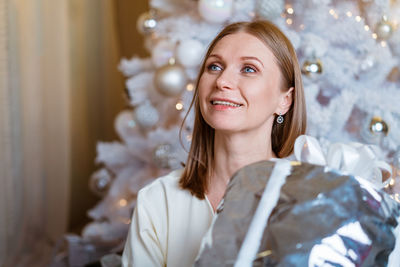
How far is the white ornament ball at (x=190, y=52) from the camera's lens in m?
1.64

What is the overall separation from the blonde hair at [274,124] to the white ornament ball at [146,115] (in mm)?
650

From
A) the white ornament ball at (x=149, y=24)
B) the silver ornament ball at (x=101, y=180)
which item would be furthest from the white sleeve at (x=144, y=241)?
the silver ornament ball at (x=101, y=180)

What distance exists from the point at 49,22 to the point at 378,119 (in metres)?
1.79

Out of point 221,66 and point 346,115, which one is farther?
point 346,115

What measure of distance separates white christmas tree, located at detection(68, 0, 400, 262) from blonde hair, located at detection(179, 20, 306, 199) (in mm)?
195

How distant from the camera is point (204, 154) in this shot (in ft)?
3.96

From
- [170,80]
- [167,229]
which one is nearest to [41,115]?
[170,80]

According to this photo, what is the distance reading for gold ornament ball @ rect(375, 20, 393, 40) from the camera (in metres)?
1.49

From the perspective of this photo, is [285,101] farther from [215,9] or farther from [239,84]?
[215,9]

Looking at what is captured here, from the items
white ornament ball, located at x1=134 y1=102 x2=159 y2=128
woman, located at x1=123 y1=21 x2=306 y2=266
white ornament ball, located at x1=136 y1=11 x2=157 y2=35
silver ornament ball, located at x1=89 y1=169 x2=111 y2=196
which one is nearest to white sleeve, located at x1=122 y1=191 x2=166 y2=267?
woman, located at x1=123 y1=21 x2=306 y2=266

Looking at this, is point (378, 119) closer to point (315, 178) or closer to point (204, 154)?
point (204, 154)

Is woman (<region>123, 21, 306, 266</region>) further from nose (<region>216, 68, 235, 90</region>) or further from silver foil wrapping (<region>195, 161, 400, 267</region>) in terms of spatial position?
silver foil wrapping (<region>195, 161, 400, 267</region>)

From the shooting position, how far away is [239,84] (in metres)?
1.04

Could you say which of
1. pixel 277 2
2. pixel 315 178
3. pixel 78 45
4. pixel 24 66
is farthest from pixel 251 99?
pixel 78 45
